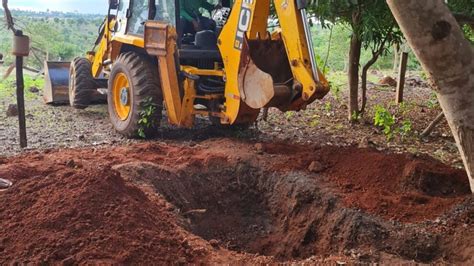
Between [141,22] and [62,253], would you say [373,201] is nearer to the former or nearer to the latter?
[62,253]

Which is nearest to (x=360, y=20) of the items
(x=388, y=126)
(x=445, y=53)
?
(x=388, y=126)

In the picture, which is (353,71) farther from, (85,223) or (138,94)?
(85,223)

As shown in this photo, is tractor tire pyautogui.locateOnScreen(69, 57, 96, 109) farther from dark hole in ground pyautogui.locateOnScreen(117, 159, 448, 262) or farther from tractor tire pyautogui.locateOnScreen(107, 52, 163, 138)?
dark hole in ground pyautogui.locateOnScreen(117, 159, 448, 262)

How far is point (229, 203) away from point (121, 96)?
3004 millimetres

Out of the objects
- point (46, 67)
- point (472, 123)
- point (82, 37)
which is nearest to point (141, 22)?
point (46, 67)

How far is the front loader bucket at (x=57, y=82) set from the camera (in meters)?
10.5

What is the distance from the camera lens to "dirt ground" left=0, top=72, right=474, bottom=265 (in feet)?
11.7

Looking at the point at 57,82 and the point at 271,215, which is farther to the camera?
the point at 57,82

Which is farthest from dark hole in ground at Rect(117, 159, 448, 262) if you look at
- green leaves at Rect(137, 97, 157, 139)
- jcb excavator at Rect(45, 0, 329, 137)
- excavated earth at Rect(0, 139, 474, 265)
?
green leaves at Rect(137, 97, 157, 139)

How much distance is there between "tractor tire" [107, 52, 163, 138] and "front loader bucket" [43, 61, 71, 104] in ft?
10.3

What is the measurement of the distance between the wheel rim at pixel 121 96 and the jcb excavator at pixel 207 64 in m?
0.01

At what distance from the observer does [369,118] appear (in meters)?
9.17

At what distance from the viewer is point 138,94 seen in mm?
7152

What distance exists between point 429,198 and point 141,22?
455cm
